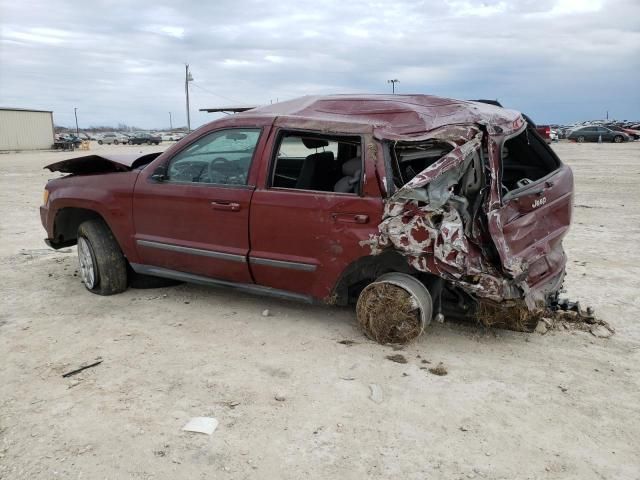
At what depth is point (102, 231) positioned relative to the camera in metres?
5.11

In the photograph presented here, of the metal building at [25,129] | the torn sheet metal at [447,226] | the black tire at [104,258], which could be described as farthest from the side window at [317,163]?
the metal building at [25,129]

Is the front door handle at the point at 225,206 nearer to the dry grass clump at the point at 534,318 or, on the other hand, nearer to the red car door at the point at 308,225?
the red car door at the point at 308,225

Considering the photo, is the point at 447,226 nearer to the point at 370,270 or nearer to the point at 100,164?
the point at 370,270

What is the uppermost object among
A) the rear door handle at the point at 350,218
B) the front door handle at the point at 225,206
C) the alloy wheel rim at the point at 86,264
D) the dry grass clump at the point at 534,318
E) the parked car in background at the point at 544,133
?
the parked car in background at the point at 544,133

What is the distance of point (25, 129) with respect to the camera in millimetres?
47281

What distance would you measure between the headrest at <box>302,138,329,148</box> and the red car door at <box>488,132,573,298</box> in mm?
1387

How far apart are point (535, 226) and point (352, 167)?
1.37 meters

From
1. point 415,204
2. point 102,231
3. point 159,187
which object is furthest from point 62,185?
point 415,204

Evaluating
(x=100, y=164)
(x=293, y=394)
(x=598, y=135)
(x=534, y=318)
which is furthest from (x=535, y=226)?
(x=598, y=135)

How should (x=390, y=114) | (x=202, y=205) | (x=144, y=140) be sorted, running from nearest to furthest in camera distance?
(x=390, y=114) → (x=202, y=205) → (x=144, y=140)

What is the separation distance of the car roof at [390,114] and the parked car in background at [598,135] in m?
42.2

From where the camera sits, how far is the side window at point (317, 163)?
4.06 metres

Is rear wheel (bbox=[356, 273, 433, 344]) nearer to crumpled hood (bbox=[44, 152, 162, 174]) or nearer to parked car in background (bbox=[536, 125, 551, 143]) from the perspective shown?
parked car in background (bbox=[536, 125, 551, 143])

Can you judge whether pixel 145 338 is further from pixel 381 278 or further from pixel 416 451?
pixel 416 451
